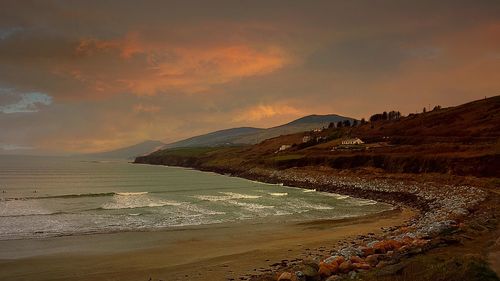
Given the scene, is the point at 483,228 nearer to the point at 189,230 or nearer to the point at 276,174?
the point at 189,230

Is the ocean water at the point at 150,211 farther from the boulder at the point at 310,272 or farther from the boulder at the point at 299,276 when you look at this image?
the boulder at the point at 299,276

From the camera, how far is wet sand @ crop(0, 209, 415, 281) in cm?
2156

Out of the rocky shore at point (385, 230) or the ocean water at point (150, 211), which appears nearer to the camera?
the rocky shore at point (385, 230)

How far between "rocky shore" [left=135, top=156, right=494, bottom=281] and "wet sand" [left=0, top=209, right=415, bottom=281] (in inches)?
91.6

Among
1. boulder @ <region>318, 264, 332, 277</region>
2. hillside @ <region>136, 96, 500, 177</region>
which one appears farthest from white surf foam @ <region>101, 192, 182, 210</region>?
hillside @ <region>136, 96, 500, 177</region>

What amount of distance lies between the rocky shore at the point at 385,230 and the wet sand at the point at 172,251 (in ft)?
7.63

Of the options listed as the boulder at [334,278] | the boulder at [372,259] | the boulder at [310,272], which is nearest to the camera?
the boulder at [334,278]

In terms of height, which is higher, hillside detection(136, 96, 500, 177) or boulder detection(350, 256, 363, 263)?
hillside detection(136, 96, 500, 177)

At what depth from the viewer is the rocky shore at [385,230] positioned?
60.5 ft

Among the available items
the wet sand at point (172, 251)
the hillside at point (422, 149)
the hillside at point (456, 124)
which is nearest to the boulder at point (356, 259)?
the wet sand at point (172, 251)

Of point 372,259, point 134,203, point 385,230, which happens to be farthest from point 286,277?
point 134,203

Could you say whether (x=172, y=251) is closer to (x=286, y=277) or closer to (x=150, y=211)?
(x=286, y=277)

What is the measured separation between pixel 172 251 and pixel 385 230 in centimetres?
1739

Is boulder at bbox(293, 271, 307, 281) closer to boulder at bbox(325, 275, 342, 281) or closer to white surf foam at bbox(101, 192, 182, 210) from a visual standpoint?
boulder at bbox(325, 275, 342, 281)
